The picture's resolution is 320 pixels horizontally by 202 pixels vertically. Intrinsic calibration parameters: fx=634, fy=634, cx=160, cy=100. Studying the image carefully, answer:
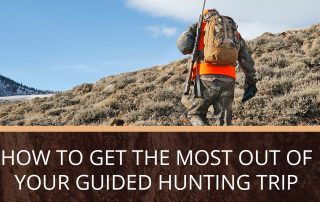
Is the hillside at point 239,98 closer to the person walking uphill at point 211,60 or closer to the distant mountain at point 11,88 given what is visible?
the person walking uphill at point 211,60

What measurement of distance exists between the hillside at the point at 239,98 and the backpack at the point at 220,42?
6.15 m

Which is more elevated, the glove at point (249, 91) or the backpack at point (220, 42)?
the backpack at point (220, 42)

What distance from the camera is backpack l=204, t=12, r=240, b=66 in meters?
6.55

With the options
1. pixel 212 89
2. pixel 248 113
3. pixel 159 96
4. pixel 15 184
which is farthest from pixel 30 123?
pixel 15 184

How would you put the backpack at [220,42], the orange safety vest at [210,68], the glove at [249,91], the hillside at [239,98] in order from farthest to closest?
the hillside at [239,98] → the glove at [249,91] → the orange safety vest at [210,68] → the backpack at [220,42]

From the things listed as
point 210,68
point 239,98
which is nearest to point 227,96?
point 210,68

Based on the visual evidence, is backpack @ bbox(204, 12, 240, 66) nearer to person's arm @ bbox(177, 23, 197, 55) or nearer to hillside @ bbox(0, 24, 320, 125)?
person's arm @ bbox(177, 23, 197, 55)

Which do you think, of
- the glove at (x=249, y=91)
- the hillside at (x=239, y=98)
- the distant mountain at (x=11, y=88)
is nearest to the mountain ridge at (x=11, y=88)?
the distant mountain at (x=11, y=88)

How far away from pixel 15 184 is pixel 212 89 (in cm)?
338

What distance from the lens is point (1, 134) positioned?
3785mm

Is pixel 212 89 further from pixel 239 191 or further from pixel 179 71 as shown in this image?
pixel 179 71

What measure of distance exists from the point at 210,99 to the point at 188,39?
2.29 feet

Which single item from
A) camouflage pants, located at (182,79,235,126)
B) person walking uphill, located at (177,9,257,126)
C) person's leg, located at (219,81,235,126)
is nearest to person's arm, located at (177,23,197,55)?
person walking uphill, located at (177,9,257,126)

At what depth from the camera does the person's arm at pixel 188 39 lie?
6918 millimetres
